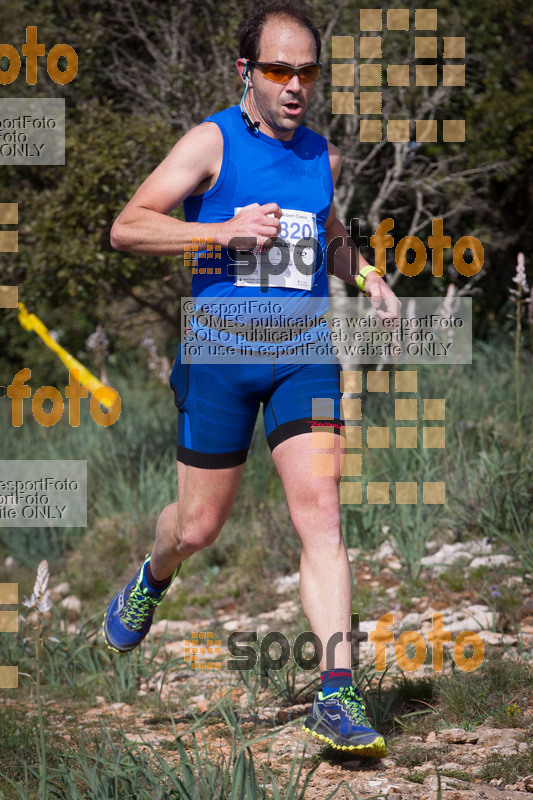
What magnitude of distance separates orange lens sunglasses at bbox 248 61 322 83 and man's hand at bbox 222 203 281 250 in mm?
473

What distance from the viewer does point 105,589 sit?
5.29 m

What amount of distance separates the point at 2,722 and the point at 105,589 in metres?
2.30

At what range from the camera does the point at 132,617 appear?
3.37 meters

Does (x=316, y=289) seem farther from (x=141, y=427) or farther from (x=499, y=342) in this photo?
(x=499, y=342)

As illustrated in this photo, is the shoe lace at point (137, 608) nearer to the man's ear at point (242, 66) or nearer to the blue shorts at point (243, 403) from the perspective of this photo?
the blue shorts at point (243, 403)

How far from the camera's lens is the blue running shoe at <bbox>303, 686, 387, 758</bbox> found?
2.53 metres

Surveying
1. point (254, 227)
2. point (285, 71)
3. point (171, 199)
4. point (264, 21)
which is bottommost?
point (254, 227)

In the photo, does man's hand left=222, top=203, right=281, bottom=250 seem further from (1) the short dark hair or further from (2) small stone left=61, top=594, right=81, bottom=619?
(2) small stone left=61, top=594, right=81, bottom=619

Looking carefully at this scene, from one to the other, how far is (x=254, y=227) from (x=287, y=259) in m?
0.25

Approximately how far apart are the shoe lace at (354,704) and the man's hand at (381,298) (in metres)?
1.14

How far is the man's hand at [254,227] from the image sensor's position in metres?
2.63

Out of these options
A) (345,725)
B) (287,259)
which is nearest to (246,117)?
(287,259)

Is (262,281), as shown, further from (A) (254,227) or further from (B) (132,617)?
(B) (132,617)

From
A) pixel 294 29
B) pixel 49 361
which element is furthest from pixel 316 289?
pixel 49 361
